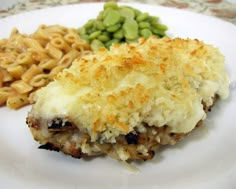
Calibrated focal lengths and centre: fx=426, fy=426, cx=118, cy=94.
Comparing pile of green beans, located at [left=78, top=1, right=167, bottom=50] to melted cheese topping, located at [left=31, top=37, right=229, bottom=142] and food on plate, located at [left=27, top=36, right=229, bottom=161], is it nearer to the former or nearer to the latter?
melted cheese topping, located at [left=31, top=37, right=229, bottom=142]

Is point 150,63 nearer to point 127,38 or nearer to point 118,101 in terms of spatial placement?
point 118,101

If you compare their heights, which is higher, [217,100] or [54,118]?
[54,118]

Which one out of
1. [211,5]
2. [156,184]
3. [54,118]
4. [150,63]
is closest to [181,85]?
[150,63]

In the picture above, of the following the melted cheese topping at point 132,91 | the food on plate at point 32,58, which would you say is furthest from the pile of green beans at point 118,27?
the melted cheese topping at point 132,91

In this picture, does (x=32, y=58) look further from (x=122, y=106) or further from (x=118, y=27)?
(x=122, y=106)

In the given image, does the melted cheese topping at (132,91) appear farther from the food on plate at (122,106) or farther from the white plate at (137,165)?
the white plate at (137,165)

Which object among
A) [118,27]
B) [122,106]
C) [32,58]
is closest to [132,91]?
[122,106]

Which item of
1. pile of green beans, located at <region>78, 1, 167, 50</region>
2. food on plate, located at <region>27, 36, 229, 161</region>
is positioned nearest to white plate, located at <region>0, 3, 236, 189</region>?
food on plate, located at <region>27, 36, 229, 161</region>
